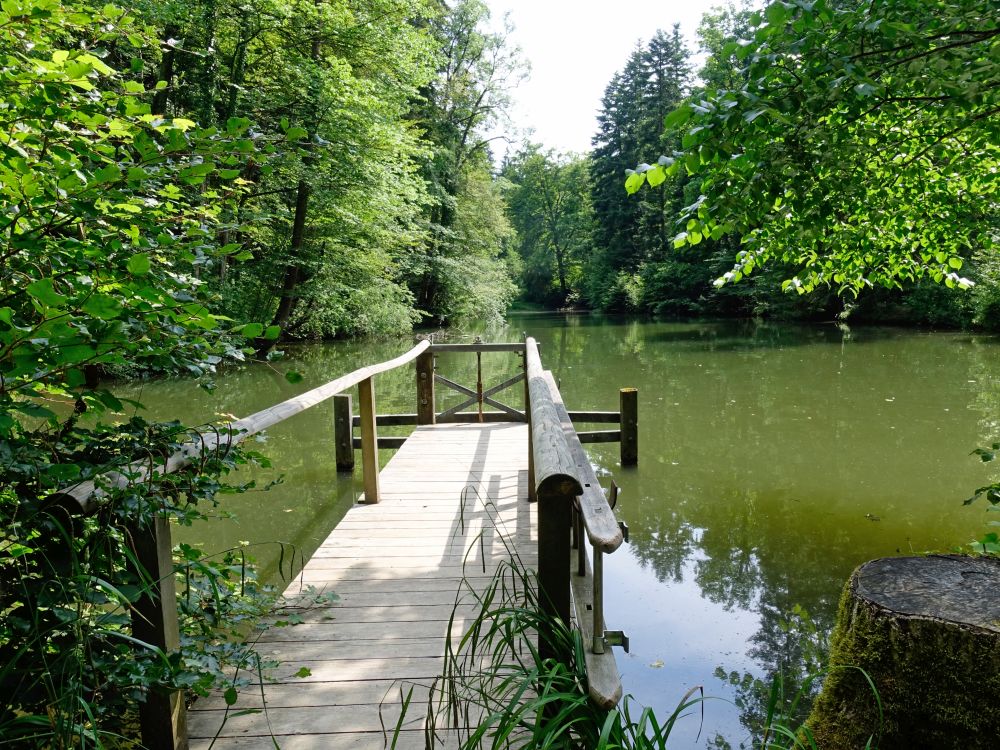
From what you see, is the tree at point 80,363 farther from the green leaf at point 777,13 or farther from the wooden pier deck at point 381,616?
the green leaf at point 777,13

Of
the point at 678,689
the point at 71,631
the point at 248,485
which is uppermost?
the point at 248,485

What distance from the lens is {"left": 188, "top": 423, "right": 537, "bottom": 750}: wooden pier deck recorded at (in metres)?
2.46

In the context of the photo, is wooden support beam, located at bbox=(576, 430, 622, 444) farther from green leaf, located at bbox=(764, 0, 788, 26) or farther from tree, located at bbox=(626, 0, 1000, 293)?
green leaf, located at bbox=(764, 0, 788, 26)

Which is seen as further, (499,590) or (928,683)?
(499,590)

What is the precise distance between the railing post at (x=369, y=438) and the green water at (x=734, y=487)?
1067 mm

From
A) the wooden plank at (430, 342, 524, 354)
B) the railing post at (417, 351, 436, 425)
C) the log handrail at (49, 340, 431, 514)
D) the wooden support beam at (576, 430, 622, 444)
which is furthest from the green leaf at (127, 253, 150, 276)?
the wooden support beam at (576, 430, 622, 444)

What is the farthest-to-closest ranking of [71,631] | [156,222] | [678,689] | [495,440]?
1. [495,440]
2. [678,689]
3. [156,222]
4. [71,631]

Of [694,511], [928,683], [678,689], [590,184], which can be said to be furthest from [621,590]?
[590,184]

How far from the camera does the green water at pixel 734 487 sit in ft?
15.6

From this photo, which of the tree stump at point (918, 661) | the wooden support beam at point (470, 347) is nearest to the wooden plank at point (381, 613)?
the tree stump at point (918, 661)

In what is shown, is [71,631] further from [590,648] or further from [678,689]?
[678,689]

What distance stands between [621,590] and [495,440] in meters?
2.62

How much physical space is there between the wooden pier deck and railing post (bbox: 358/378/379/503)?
0.44ft

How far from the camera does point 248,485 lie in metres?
2.46
